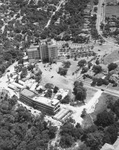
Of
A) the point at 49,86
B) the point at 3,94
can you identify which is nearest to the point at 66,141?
the point at 49,86

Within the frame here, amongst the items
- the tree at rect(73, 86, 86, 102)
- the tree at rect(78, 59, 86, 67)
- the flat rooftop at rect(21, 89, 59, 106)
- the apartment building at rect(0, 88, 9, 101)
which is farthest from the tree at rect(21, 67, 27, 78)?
the tree at rect(73, 86, 86, 102)

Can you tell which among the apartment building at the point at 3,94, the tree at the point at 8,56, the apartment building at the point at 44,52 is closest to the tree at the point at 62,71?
the apartment building at the point at 44,52

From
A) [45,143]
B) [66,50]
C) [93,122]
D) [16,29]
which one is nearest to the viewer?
[45,143]

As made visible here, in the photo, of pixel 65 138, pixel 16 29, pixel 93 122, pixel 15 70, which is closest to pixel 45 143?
pixel 65 138

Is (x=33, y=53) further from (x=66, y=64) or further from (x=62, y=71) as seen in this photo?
(x=62, y=71)

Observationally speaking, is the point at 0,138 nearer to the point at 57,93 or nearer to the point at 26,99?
the point at 26,99

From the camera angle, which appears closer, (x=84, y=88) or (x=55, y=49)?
(x=84, y=88)

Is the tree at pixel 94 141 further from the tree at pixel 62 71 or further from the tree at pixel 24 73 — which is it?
the tree at pixel 24 73
